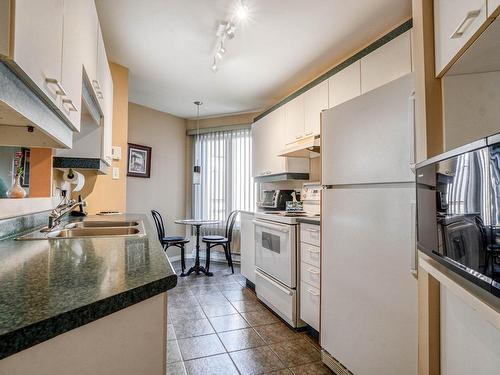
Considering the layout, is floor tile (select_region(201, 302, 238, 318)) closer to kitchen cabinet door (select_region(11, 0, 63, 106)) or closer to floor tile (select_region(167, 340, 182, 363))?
floor tile (select_region(167, 340, 182, 363))

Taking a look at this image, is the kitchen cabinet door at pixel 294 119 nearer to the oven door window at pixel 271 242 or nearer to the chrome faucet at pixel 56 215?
the oven door window at pixel 271 242

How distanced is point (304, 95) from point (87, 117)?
2090mm

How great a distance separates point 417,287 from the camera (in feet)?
4.02

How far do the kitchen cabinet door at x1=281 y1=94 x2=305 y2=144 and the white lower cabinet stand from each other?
1233 millimetres

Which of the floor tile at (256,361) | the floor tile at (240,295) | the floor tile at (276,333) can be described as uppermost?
A: the floor tile at (256,361)

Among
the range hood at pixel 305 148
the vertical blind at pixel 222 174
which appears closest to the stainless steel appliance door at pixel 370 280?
the range hood at pixel 305 148

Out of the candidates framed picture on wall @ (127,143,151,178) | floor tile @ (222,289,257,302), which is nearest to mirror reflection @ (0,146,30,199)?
floor tile @ (222,289,257,302)

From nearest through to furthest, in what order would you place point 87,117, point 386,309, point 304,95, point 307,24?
1. point 386,309
2. point 87,117
3. point 307,24
4. point 304,95

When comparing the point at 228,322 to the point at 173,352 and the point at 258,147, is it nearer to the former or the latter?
the point at 173,352

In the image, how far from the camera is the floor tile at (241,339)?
6.84 feet

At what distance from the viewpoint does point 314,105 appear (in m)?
2.86

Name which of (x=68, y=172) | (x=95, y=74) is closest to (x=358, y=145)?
(x=95, y=74)

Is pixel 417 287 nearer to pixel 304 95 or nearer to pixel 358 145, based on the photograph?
pixel 358 145

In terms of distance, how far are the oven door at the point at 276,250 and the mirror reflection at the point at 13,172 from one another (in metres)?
1.83
